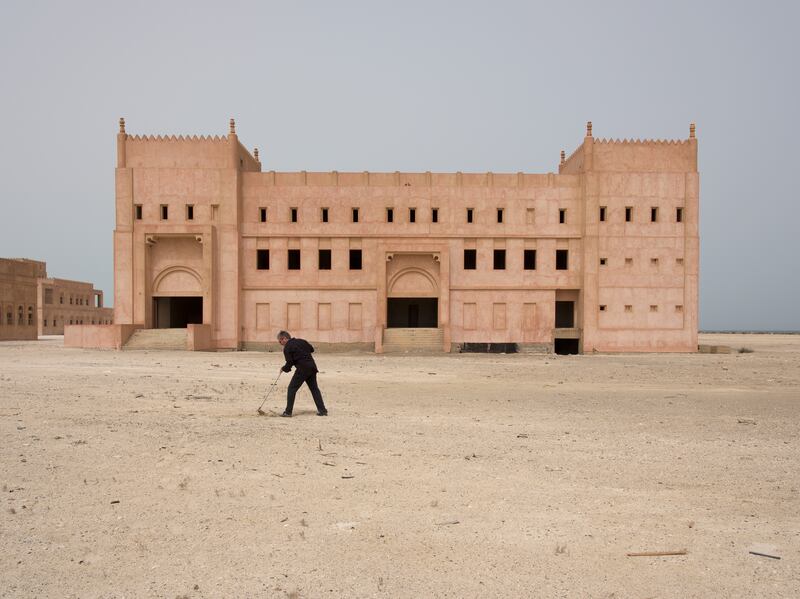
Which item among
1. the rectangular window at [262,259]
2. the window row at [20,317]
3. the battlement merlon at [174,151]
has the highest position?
the battlement merlon at [174,151]

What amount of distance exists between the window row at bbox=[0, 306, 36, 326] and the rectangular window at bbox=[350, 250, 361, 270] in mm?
27653

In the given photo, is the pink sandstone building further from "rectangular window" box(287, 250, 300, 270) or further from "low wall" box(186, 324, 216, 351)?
"low wall" box(186, 324, 216, 351)

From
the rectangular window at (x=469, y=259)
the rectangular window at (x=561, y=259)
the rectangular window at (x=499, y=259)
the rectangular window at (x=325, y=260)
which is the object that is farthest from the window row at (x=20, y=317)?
the rectangular window at (x=561, y=259)

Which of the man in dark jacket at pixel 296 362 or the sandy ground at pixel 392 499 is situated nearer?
the sandy ground at pixel 392 499

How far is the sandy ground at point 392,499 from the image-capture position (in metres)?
4.02

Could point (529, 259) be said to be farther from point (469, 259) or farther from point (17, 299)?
point (17, 299)

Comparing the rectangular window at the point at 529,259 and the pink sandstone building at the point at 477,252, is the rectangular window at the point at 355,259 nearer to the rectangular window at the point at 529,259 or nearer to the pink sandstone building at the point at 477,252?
the pink sandstone building at the point at 477,252

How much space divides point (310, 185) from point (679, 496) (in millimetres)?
Answer: 28904

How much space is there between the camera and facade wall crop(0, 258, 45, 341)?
4172 cm

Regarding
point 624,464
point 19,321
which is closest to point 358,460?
point 624,464

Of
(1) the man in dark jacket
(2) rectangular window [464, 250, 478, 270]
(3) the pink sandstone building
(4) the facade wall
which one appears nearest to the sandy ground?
(1) the man in dark jacket

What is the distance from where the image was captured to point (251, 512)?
5211mm

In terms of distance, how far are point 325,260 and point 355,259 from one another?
1732 mm

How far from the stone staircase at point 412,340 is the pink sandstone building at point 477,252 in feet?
0.61
